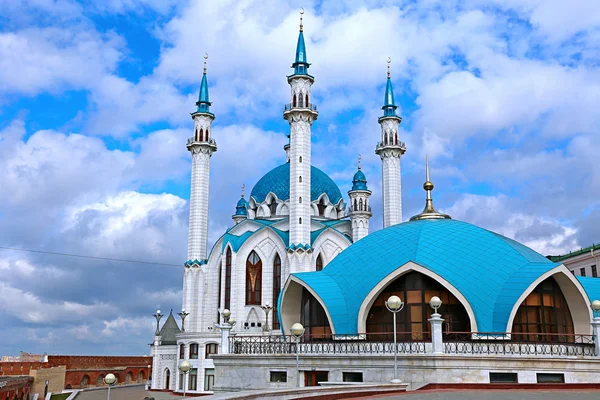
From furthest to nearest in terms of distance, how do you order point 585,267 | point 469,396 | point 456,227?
point 585,267 → point 456,227 → point 469,396

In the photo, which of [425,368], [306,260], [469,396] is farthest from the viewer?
[306,260]

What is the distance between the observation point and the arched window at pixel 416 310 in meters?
24.3

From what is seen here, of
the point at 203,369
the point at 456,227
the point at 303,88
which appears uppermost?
the point at 303,88

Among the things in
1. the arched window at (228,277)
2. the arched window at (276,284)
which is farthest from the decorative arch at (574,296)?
the arched window at (228,277)

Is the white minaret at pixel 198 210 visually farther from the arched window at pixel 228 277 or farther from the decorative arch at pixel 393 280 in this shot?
the decorative arch at pixel 393 280

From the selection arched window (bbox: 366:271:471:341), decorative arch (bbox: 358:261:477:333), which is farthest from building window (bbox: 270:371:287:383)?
arched window (bbox: 366:271:471:341)

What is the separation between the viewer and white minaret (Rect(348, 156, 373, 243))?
5116 cm

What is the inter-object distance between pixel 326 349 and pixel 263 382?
253cm

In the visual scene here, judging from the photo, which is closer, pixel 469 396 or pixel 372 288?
pixel 469 396

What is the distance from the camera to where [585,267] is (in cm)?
5322

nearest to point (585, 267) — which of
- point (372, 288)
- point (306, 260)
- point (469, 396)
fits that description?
point (306, 260)

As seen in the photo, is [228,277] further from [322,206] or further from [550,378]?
[550,378]

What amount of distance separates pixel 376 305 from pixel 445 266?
10.7 feet

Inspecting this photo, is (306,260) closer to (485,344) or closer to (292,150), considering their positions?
(292,150)
